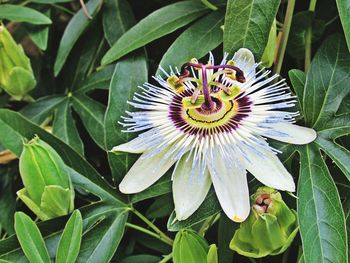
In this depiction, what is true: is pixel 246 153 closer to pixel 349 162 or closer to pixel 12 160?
pixel 349 162

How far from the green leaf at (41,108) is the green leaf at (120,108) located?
28cm

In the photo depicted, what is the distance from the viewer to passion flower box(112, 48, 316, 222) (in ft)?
3.53

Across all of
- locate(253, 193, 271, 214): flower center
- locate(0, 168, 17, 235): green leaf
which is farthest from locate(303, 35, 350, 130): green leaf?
locate(0, 168, 17, 235): green leaf

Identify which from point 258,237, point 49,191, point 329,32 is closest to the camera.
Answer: point 258,237

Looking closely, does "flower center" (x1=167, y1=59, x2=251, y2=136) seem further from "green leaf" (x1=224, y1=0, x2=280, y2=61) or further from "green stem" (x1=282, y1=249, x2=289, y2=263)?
"green stem" (x1=282, y1=249, x2=289, y2=263)

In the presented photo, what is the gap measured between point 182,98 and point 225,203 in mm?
216

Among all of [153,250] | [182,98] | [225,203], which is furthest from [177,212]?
[153,250]

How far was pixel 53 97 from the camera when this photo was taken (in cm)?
156

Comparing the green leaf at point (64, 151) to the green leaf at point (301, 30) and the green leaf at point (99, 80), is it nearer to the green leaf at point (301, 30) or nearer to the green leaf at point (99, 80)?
the green leaf at point (99, 80)

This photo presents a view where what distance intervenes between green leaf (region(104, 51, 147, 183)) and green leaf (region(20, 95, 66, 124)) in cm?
28

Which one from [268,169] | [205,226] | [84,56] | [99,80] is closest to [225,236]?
[205,226]

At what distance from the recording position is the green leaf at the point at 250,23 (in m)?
1.12

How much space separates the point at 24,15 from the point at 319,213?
75 cm

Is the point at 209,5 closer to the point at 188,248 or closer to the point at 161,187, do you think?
the point at 161,187
